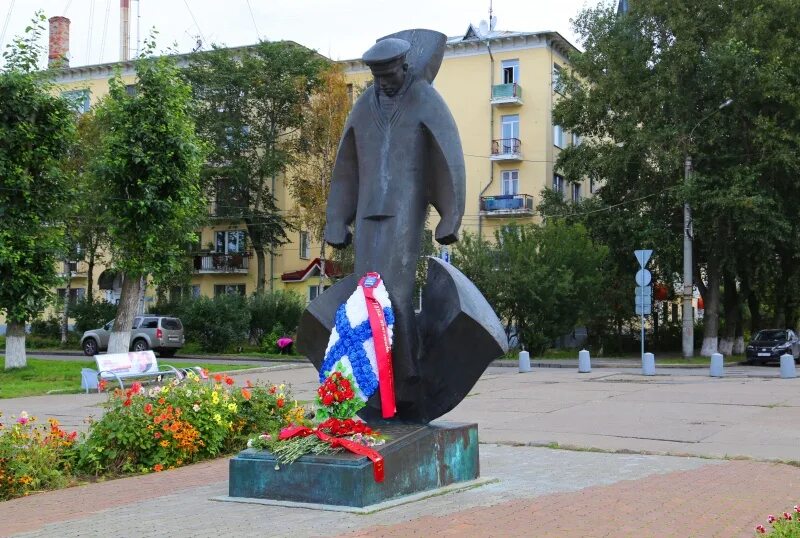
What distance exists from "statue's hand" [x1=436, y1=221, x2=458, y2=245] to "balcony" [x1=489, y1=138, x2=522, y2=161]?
35109 mm

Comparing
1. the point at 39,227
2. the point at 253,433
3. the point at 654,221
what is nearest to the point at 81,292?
the point at 39,227

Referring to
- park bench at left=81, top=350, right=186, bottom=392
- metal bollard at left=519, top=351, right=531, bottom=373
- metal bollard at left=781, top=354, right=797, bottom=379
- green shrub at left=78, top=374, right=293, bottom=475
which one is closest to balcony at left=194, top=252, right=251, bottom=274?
metal bollard at left=519, top=351, right=531, bottom=373

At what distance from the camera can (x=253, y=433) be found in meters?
10.7

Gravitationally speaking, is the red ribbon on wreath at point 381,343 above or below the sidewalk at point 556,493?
above

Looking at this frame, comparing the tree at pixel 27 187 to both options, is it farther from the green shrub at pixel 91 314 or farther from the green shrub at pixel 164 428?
the green shrub at pixel 91 314

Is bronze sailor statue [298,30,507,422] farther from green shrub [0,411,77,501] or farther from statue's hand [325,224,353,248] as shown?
green shrub [0,411,77,501]

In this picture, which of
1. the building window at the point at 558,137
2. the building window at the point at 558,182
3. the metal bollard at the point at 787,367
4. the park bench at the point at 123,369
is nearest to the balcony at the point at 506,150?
the building window at the point at 558,137

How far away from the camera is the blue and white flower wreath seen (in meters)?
7.34

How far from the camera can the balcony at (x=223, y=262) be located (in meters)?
49.0

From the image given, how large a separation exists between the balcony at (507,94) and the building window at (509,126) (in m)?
0.80

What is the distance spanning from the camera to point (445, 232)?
26.5ft

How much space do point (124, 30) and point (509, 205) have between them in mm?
24825

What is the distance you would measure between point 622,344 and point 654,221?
7700 millimetres

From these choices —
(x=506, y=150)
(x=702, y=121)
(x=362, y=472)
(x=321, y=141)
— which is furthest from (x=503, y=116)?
(x=362, y=472)
